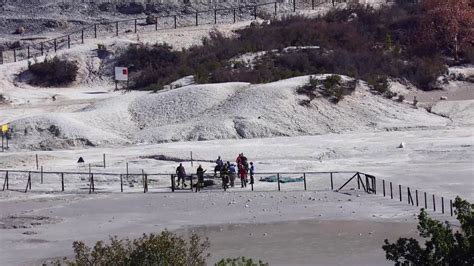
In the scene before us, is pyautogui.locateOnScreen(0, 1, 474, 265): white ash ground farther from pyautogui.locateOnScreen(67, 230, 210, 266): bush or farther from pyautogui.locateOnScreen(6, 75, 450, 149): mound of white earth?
pyautogui.locateOnScreen(67, 230, 210, 266): bush

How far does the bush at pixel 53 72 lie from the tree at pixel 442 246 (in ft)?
168

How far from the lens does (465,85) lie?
5484 centimetres

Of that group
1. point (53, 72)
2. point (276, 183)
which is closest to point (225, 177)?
point (276, 183)

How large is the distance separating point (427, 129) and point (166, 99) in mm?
13156

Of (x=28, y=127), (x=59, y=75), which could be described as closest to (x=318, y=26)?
(x=59, y=75)

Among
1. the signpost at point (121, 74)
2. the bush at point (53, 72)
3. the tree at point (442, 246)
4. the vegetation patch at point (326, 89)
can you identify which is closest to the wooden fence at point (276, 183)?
the vegetation patch at point (326, 89)

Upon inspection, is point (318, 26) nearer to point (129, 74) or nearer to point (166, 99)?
point (129, 74)

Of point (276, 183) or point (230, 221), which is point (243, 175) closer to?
point (276, 183)

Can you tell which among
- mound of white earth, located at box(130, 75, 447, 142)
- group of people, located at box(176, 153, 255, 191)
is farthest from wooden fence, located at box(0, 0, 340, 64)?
group of people, located at box(176, 153, 255, 191)

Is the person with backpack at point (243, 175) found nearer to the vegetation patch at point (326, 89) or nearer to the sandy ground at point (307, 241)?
the sandy ground at point (307, 241)

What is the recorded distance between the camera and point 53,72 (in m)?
62.2

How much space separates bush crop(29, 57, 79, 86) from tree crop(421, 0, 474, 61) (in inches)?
903

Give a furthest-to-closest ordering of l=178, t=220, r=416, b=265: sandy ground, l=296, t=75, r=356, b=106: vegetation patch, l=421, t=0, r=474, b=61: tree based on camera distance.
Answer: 1. l=421, t=0, r=474, b=61: tree
2. l=296, t=75, r=356, b=106: vegetation patch
3. l=178, t=220, r=416, b=265: sandy ground

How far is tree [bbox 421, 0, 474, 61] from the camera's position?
2398 inches
